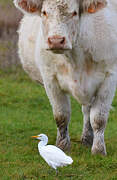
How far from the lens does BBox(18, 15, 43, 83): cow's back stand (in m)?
7.76

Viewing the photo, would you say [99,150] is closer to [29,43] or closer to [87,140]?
[87,140]

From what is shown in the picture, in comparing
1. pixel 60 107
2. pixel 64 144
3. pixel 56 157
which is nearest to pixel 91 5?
pixel 60 107

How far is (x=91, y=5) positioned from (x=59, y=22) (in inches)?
20.8

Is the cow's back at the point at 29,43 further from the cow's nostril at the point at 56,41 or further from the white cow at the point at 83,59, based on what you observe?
the cow's nostril at the point at 56,41

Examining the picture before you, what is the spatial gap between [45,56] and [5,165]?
1489mm

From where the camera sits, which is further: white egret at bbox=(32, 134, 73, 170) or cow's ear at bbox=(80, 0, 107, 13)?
cow's ear at bbox=(80, 0, 107, 13)

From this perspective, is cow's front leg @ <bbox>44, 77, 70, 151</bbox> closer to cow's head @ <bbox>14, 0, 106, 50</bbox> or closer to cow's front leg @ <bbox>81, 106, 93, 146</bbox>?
cow's front leg @ <bbox>81, 106, 93, 146</bbox>

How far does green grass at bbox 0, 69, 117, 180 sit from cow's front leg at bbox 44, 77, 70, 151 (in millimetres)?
184

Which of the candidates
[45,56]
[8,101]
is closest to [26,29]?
[45,56]

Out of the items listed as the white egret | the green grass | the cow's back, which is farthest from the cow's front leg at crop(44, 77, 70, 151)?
the white egret

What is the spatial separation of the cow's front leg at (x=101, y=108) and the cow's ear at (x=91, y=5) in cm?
90

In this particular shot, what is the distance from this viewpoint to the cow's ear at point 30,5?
6.05 meters

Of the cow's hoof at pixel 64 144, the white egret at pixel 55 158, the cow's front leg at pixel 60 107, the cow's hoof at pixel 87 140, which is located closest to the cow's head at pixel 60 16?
the cow's front leg at pixel 60 107

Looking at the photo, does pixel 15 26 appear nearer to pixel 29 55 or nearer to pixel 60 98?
pixel 29 55
